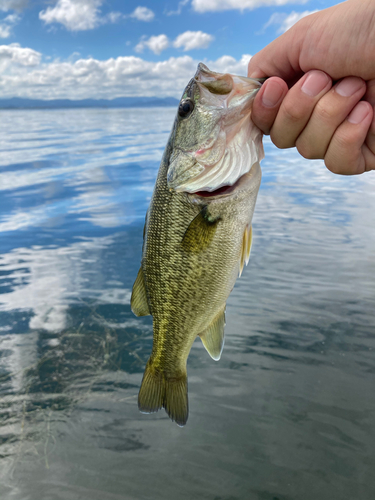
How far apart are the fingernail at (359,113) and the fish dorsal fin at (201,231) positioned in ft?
2.77

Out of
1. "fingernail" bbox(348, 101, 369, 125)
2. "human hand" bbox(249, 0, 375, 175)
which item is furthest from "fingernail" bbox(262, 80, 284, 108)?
"fingernail" bbox(348, 101, 369, 125)

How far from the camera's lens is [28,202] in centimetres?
1180

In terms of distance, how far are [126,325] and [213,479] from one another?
2256 mm

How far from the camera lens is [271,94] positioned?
1.77 m

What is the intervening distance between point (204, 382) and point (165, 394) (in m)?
1.84

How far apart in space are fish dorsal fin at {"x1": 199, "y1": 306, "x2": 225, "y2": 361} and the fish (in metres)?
0.14

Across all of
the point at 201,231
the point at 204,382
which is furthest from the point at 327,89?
the point at 204,382

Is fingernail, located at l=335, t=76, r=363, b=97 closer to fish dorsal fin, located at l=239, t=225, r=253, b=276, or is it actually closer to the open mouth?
the open mouth

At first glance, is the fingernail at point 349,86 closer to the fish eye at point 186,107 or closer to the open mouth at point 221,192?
the open mouth at point 221,192

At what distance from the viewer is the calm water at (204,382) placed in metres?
3.12

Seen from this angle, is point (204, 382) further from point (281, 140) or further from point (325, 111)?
point (325, 111)

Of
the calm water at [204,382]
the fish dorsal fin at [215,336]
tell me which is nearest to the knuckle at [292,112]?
the fish dorsal fin at [215,336]

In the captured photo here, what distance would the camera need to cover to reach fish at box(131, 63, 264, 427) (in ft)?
6.10

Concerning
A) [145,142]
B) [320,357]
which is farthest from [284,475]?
[145,142]
